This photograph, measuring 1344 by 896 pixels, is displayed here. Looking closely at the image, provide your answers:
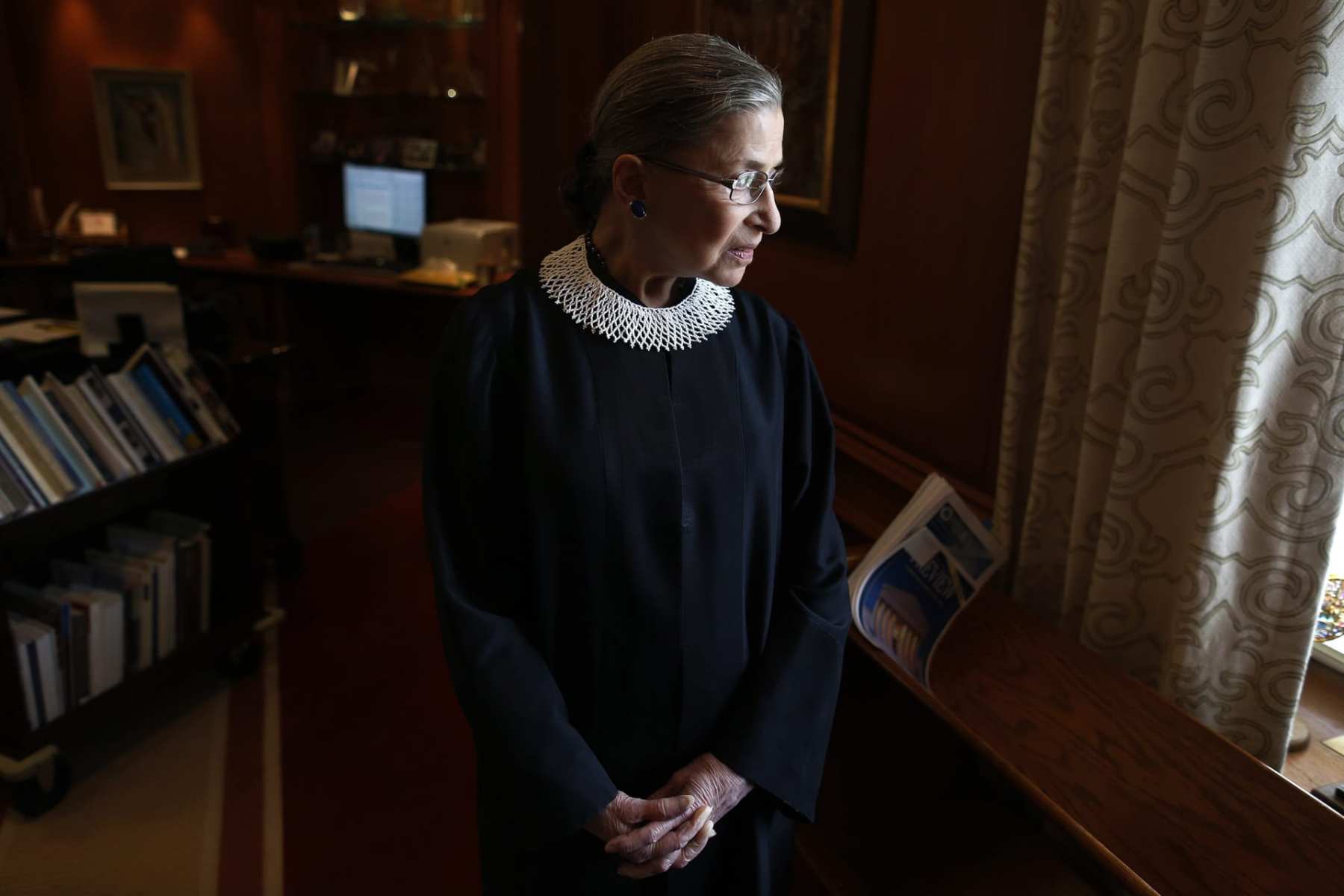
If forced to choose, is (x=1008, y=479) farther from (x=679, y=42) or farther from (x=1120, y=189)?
(x=679, y=42)

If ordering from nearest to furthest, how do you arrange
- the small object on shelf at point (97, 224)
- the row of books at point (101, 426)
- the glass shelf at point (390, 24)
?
A: the row of books at point (101, 426) → the glass shelf at point (390, 24) → the small object on shelf at point (97, 224)

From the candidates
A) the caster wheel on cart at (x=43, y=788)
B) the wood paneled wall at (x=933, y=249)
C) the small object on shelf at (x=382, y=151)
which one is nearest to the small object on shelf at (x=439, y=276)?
the small object on shelf at (x=382, y=151)

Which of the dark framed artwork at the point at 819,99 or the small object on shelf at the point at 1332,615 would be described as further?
the dark framed artwork at the point at 819,99

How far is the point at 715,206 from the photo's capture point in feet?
3.45

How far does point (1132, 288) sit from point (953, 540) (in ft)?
1.63

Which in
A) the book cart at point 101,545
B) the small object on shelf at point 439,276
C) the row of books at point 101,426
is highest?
the small object on shelf at point 439,276

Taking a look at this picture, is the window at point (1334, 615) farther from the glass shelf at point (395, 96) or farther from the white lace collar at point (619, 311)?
the glass shelf at point (395, 96)

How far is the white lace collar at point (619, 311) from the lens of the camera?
3.72 feet

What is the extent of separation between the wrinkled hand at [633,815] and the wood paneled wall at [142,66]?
15.4 feet

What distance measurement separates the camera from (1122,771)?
127cm

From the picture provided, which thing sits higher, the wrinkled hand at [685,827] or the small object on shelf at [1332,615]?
the small object on shelf at [1332,615]

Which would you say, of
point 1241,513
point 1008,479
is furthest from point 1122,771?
point 1008,479

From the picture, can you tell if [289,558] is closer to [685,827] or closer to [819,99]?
[819,99]

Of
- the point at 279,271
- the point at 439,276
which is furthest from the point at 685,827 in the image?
the point at 279,271
